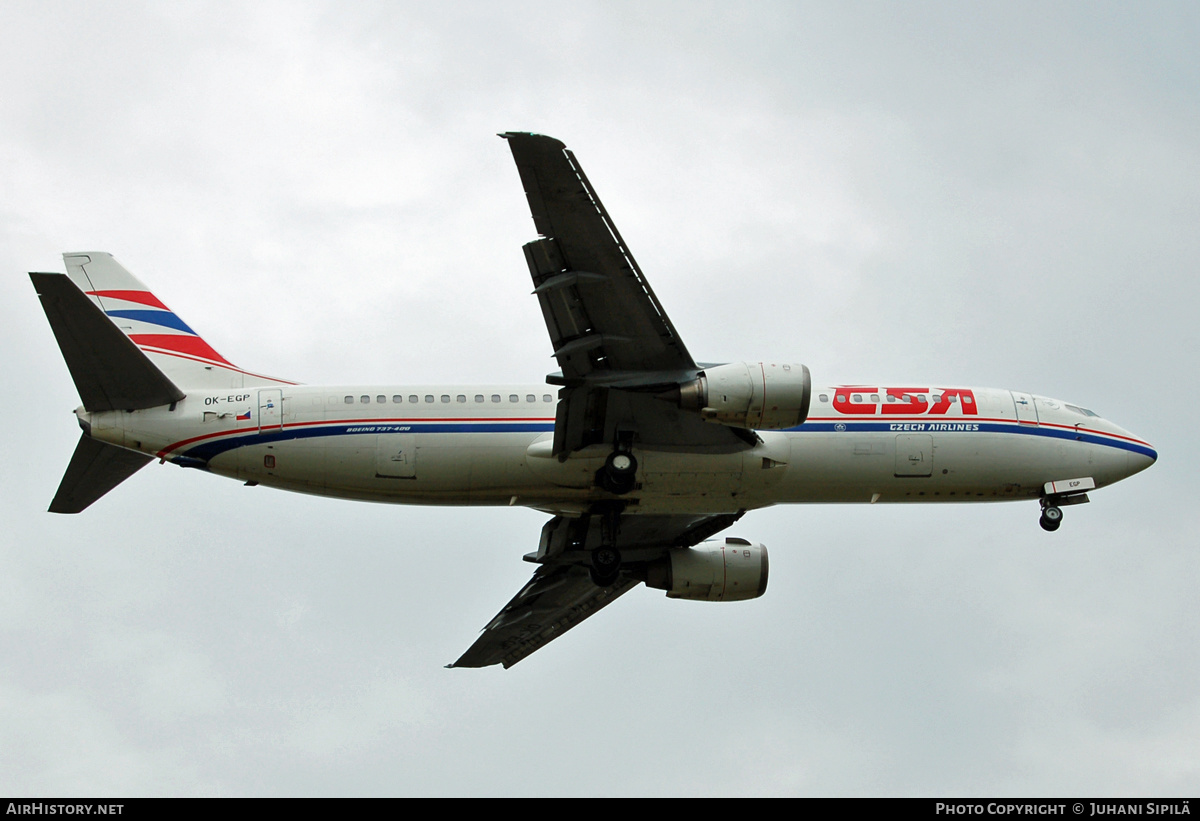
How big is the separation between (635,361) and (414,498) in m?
6.54

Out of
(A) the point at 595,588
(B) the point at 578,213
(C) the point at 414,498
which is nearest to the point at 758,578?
(A) the point at 595,588

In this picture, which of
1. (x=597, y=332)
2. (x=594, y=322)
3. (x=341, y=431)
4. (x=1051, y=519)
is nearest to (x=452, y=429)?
(x=341, y=431)

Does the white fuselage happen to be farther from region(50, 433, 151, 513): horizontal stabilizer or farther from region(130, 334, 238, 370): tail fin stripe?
region(130, 334, 238, 370): tail fin stripe

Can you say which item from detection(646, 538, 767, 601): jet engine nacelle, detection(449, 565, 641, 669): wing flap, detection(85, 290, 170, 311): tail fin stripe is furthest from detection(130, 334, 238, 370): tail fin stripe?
detection(646, 538, 767, 601): jet engine nacelle

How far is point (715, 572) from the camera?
130 feet

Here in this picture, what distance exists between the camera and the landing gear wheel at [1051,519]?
37.0 m

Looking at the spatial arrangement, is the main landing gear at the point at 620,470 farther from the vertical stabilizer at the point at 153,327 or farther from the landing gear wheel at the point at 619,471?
the vertical stabilizer at the point at 153,327

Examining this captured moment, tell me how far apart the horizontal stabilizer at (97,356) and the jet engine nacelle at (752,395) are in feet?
40.5

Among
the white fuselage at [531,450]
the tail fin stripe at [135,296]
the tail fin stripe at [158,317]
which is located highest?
the tail fin stripe at [135,296]

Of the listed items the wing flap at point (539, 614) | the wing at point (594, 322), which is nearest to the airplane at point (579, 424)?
the wing at point (594, 322)

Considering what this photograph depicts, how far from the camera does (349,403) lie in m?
33.9

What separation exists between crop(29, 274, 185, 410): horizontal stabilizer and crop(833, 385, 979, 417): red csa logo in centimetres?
1636

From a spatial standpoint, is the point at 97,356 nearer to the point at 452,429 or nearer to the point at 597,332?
the point at 452,429
